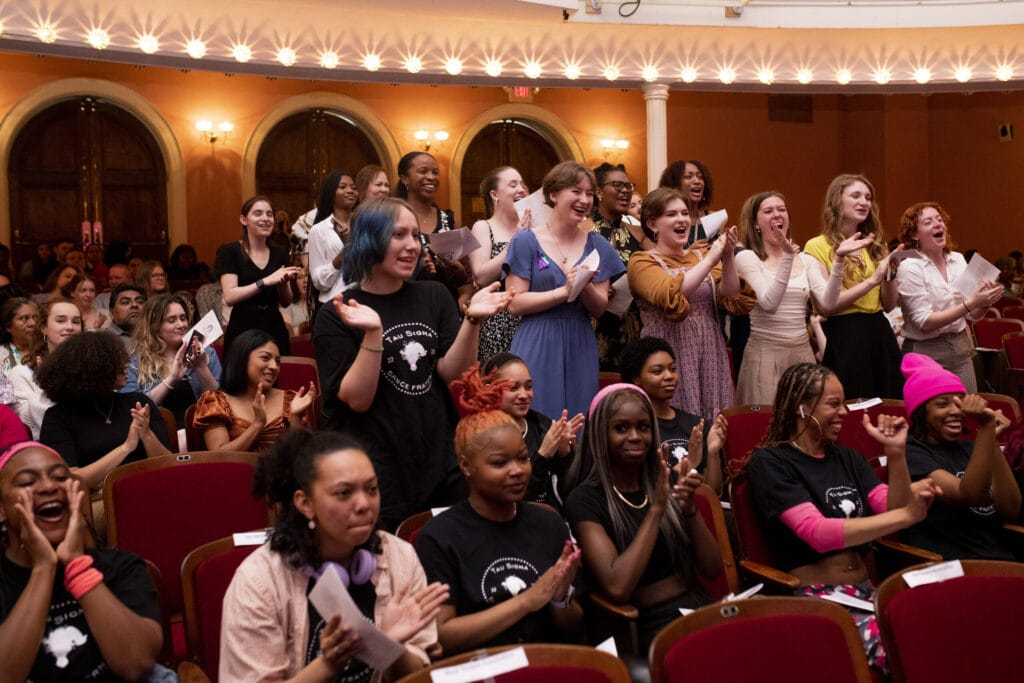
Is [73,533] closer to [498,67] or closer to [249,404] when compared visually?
[249,404]

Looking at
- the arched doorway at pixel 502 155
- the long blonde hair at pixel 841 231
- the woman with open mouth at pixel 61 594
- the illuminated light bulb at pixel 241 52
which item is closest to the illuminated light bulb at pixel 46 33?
the illuminated light bulb at pixel 241 52

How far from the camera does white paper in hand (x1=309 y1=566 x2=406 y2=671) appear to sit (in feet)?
6.08

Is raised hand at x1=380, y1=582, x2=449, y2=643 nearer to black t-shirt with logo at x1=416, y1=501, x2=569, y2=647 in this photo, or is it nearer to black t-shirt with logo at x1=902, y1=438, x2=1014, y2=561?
black t-shirt with logo at x1=416, y1=501, x2=569, y2=647

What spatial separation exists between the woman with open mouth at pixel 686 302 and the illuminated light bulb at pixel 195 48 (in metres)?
5.46

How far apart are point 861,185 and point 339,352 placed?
2866 millimetres

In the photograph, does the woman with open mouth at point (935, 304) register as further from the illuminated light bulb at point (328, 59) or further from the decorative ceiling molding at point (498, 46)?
the illuminated light bulb at point (328, 59)

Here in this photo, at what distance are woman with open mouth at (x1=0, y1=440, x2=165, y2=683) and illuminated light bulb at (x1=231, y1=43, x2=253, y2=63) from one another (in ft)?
22.9

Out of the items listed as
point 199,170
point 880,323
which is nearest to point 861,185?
point 880,323

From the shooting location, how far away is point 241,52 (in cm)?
878

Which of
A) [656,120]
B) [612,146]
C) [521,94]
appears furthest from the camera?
[612,146]

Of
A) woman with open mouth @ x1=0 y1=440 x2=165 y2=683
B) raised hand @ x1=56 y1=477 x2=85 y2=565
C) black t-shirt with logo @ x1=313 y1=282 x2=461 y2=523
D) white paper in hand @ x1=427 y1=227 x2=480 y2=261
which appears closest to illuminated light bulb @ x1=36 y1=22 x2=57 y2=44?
white paper in hand @ x1=427 y1=227 x2=480 y2=261

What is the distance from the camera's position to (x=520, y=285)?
4.09m

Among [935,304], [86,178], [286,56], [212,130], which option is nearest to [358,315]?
[935,304]

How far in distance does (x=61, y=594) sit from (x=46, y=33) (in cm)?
663
